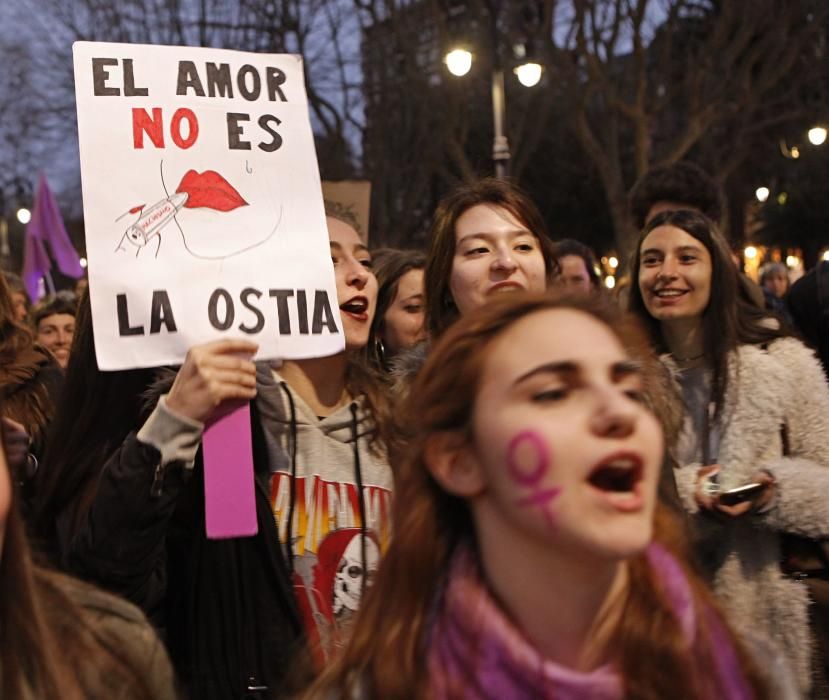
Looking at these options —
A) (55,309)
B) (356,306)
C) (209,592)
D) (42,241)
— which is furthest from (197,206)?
(42,241)

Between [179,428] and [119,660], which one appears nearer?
[119,660]

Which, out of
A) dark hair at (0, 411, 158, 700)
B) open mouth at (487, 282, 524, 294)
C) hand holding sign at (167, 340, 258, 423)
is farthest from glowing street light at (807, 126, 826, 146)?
dark hair at (0, 411, 158, 700)

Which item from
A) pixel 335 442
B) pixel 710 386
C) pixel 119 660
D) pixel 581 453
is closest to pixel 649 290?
pixel 710 386

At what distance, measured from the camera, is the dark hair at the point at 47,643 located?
1576 millimetres

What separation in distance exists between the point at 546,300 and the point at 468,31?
17290mm

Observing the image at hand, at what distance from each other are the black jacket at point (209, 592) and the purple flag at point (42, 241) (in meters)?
8.04

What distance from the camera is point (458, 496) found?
5.88 ft

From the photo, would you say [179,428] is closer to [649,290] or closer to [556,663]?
[556,663]

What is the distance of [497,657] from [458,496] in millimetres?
290

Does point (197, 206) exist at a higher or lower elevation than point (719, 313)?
higher

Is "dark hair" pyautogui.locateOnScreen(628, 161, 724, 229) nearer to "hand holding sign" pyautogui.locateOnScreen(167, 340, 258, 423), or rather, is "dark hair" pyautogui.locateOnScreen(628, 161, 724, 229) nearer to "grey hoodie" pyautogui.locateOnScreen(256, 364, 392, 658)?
"grey hoodie" pyautogui.locateOnScreen(256, 364, 392, 658)

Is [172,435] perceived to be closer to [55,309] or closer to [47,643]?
[47,643]

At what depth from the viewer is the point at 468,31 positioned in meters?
18.3

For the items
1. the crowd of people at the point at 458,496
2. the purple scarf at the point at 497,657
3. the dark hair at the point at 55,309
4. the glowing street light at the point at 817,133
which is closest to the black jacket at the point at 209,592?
the crowd of people at the point at 458,496
